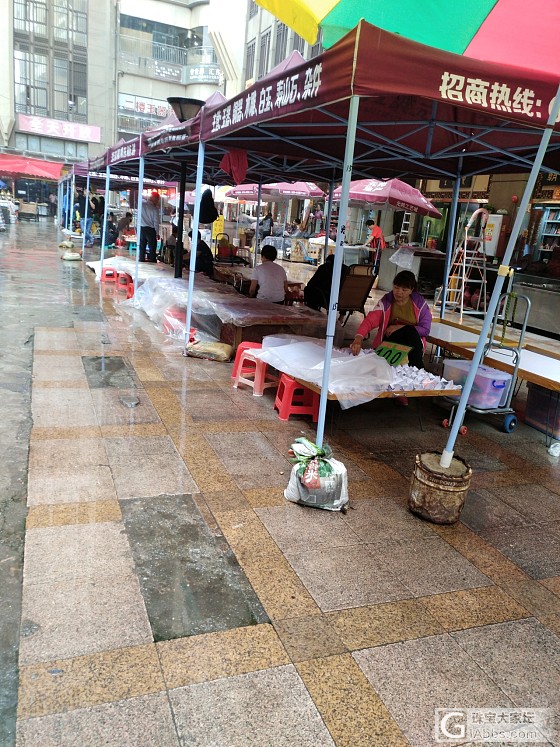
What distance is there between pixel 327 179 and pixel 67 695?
1090 cm

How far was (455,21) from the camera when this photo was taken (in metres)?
5.77

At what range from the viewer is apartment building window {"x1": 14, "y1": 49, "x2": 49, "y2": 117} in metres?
42.7

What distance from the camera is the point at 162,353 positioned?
7586mm

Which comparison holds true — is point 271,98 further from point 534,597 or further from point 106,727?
point 106,727

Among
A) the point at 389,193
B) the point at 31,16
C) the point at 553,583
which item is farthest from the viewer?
the point at 31,16

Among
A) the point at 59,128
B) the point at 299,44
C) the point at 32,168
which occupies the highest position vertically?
the point at 299,44

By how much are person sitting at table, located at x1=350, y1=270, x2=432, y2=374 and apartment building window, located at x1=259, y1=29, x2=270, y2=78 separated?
34.7m

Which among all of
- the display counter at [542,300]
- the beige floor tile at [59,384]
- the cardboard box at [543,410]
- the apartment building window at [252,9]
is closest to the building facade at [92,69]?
the apartment building window at [252,9]

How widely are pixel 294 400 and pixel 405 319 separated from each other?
4.95ft

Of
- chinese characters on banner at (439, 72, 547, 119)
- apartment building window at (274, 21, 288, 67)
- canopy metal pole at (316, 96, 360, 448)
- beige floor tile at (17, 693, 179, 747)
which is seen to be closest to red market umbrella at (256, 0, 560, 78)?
chinese characters on banner at (439, 72, 547, 119)

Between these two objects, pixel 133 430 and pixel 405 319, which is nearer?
pixel 133 430

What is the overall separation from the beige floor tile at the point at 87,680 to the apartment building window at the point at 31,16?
51747 millimetres

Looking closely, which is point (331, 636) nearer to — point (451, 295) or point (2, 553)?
point (2, 553)

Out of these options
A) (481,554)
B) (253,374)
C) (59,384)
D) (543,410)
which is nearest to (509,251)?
(481,554)
